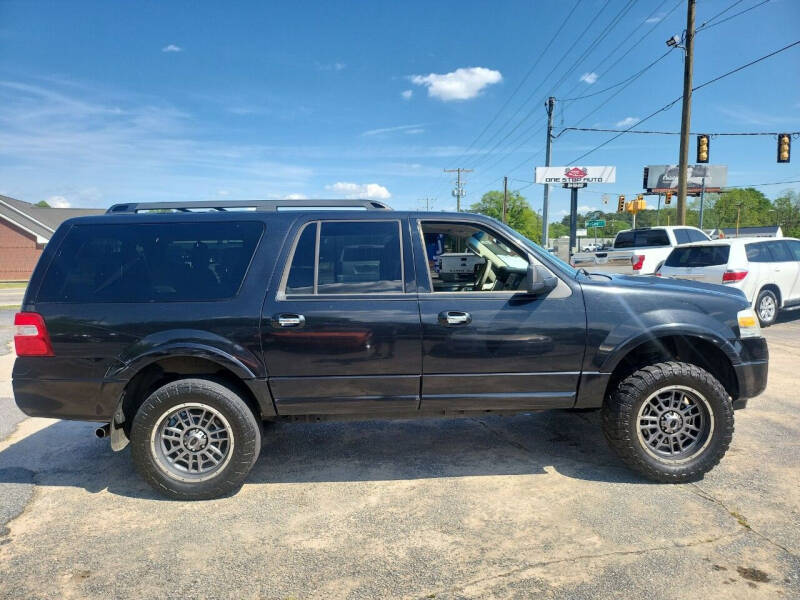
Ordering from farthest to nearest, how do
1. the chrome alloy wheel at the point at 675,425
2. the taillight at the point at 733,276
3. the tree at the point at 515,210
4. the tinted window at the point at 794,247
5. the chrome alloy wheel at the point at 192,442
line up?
1. the tree at the point at 515,210
2. the tinted window at the point at 794,247
3. the taillight at the point at 733,276
4. the chrome alloy wheel at the point at 675,425
5. the chrome alloy wheel at the point at 192,442

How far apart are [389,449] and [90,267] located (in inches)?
101

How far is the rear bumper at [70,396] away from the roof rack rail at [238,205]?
4.09 feet

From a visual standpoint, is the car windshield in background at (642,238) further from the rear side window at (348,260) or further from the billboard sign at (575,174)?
the billboard sign at (575,174)

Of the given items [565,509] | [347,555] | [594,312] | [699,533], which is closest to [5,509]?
[347,555]

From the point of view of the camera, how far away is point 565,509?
3.06 metres

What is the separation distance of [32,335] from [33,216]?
1785 inches

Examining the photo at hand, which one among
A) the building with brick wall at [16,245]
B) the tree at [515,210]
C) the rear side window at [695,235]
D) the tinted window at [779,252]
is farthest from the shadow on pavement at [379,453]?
the tree at [515,210]

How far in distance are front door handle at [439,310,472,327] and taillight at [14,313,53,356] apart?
253 cm

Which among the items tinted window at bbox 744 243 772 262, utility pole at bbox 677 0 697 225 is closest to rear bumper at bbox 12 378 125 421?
tinted window at bbox 744 243 772 262

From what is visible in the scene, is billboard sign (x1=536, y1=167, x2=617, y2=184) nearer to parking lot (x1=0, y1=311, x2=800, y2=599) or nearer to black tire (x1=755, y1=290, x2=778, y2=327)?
black tire (x1=755, y1=290, x2=778, y2=327)

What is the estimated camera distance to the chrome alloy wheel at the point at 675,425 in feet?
11.1

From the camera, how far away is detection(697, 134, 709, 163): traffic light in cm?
→ 1850

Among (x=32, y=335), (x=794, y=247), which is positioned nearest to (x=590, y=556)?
(x=32, y=335)

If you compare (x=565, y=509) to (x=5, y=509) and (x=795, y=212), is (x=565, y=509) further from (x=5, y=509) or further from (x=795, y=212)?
(x=795, y=212)
